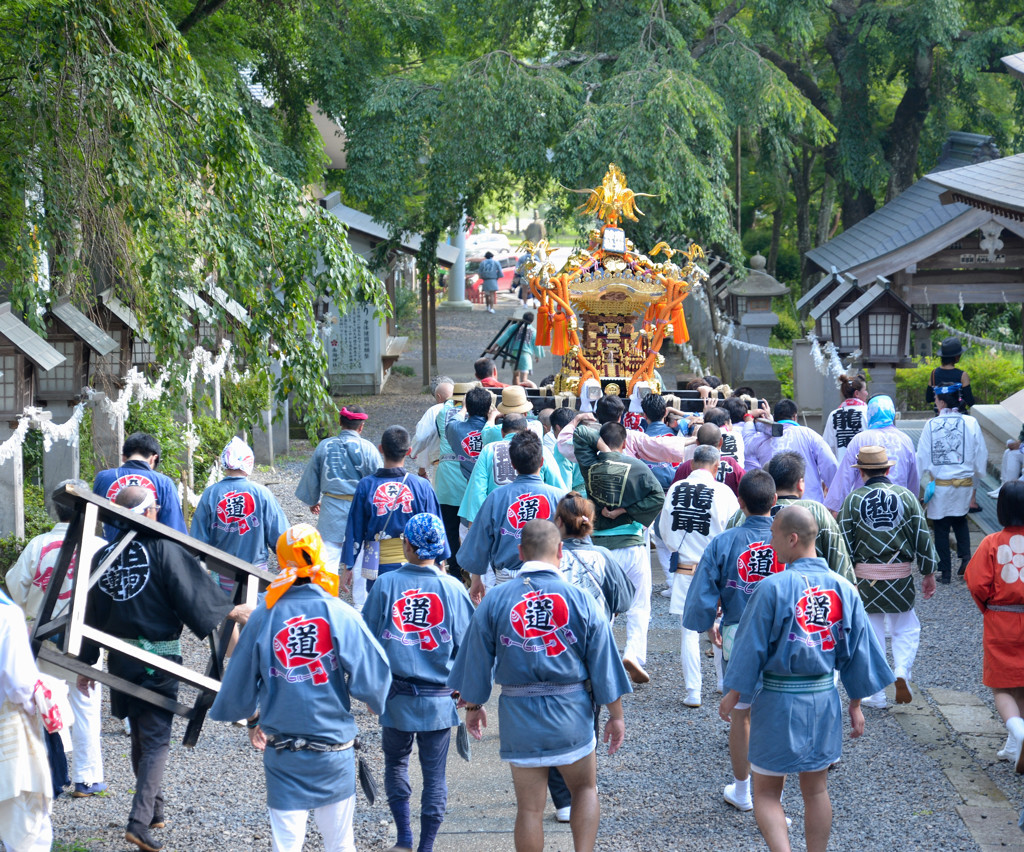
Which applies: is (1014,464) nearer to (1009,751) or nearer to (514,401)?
(1009,751)

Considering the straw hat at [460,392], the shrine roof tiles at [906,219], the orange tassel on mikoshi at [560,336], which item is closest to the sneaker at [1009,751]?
the straw hat at [460,392]

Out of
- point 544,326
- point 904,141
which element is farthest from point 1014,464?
point 904,141

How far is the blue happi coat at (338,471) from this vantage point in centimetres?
786

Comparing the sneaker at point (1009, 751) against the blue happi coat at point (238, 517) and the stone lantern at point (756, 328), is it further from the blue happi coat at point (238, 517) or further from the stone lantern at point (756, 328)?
the stone lantern at point (756, 328)

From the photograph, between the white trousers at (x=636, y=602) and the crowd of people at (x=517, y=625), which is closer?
the crowd of people at (x=517, y=625)

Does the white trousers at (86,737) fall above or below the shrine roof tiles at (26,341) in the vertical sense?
below

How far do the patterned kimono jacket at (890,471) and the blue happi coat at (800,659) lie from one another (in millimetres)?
3796

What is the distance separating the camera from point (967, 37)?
725 inches

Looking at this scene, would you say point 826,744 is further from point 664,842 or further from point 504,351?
point 504,351

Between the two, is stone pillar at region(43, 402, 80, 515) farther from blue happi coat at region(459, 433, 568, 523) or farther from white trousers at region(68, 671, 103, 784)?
white trousers at region(68, 671, 103, 784)

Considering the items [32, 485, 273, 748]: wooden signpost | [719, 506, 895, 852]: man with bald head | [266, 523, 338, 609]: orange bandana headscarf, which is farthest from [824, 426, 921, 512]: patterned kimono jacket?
[266, 523, 338, 609]: orange bandana headscarf

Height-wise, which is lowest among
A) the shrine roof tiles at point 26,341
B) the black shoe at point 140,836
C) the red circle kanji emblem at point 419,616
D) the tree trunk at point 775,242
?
the black shoe at point 140,836

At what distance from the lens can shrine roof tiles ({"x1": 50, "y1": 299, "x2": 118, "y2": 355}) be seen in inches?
375

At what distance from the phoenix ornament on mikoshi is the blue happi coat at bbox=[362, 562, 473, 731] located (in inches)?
355
